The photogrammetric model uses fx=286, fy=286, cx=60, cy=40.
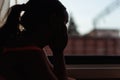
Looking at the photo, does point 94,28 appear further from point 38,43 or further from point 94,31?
point 38,43

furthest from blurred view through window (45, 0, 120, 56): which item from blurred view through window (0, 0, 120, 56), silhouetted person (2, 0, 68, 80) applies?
silhouetted person (2, 0, 68, 80)

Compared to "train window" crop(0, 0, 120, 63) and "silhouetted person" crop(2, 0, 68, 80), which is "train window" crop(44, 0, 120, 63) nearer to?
"train window" crop(0, 0, 120, 63)

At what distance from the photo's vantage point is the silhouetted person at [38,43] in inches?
34.3

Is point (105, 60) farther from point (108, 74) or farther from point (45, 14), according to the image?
point (45, 14)

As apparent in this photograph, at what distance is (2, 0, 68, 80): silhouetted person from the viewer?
2.86ft

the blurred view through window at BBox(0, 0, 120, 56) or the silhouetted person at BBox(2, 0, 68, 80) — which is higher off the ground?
the silhouetted person at BBox(2, 0, 68, 80)

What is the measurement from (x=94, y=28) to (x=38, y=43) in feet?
2.97

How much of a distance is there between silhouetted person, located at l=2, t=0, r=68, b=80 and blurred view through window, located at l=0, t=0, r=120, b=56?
26.9 inches

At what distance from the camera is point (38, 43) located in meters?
0.91

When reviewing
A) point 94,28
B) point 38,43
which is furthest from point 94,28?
point 38,43

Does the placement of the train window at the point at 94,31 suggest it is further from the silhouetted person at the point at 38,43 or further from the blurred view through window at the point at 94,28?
the silhouetted person at the point at 38,43

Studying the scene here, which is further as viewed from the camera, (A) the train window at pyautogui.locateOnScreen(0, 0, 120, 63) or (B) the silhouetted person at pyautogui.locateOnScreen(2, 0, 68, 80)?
(A) the train window at pyautogui.locateOnScreen(0, 0, 120, 63)

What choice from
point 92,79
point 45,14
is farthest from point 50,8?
point 92,79

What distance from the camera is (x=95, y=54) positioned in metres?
1.74
